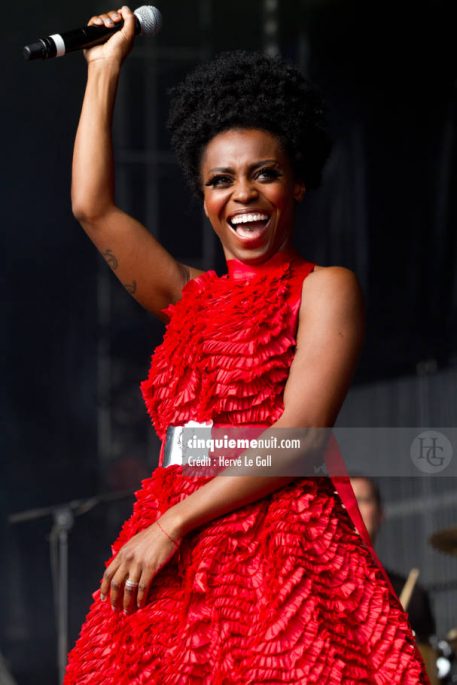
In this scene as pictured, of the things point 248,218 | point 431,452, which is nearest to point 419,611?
point 431,452

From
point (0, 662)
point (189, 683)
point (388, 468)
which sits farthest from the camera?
point (388, 468)

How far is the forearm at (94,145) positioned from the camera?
6.82ft

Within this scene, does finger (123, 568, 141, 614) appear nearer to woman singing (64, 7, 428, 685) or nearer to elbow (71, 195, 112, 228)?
woman singing (64, 7, 428, 685)

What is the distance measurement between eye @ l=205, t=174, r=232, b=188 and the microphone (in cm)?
33

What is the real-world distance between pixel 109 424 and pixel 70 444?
0.17 meters

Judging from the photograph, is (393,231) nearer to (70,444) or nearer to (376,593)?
(70,444)

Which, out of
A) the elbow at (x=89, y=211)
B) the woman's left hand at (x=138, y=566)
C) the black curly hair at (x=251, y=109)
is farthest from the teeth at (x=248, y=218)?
the woman's left hand at (x=138, y=566)

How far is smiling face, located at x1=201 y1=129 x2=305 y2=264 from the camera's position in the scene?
6.61 feet

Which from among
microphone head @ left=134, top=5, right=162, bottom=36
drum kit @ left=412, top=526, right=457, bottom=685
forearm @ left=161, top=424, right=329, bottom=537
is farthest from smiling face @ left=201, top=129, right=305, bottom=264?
drum kit @ left=412, top=526, right=457, bottom=685

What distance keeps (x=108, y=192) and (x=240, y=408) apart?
512 mm

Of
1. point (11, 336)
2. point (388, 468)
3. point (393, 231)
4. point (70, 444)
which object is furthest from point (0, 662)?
point (393, 231)

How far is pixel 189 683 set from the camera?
1.71m

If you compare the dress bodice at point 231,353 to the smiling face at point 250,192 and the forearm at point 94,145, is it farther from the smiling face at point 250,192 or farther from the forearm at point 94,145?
the forearm at point 94,145

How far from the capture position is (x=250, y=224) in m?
2.03
